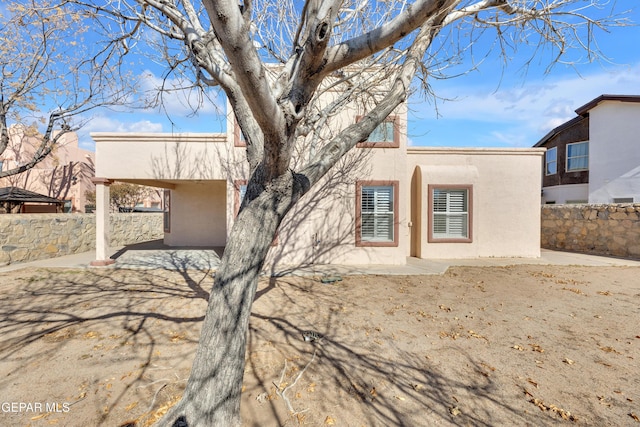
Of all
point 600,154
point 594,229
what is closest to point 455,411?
point 594,229

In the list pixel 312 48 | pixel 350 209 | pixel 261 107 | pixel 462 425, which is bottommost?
pixel 462 425

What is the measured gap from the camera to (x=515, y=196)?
9633 mm

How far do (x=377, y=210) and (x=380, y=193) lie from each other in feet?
1.74

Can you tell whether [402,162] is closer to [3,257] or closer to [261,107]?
[261,107]

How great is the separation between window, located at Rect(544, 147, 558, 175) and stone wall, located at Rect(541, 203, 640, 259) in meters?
8.53

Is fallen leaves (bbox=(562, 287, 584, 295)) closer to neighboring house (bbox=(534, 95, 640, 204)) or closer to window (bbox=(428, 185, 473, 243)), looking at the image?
window (bbox=(428, 185, 473, 243))

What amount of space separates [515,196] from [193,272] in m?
10.4

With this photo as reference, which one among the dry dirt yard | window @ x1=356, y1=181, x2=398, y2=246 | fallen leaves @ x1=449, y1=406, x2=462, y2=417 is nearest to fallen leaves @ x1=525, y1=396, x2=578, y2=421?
the dry dirt yard

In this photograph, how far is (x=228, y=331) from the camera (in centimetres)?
235

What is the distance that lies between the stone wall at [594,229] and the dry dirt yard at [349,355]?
5.18 meters

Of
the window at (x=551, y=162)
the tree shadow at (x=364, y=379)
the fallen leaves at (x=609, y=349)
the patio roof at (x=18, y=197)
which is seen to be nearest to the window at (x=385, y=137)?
the tree shadow at (x=364, y=379)

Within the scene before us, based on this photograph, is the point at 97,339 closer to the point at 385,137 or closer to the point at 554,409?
the point at 554,409

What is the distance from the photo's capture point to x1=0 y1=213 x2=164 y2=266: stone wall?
26.9ft

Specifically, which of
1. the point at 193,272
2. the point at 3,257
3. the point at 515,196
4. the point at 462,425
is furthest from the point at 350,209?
the point at 3,257
